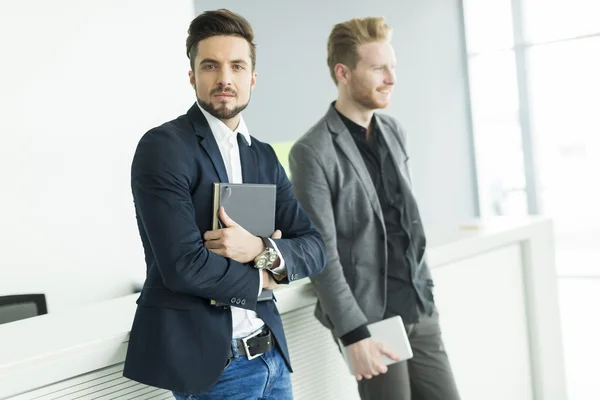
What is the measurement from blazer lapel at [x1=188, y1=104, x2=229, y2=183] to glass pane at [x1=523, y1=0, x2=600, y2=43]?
7512 millimetres

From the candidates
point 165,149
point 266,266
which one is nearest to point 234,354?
point 266,266

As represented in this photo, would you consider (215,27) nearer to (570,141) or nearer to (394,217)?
(394,217)

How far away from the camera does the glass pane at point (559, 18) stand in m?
8.22

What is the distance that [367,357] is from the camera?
2121 mm

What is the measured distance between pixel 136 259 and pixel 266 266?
3959 millimetres

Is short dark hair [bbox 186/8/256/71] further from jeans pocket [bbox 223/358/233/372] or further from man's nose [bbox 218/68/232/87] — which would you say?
jeans pocket [bbox 223/358/233/372]

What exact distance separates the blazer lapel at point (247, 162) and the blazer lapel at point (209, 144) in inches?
2.3

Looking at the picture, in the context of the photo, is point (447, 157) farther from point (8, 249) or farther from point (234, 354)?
point (234, 354)

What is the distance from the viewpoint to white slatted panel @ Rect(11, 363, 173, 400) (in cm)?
162

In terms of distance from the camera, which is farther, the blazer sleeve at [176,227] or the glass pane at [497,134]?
the glass pane at [497,134]

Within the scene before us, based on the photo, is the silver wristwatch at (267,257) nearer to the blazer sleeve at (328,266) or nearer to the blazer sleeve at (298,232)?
the blazer sleeve at (298,232)

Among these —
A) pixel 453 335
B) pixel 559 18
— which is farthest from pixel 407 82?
pixel 453 335

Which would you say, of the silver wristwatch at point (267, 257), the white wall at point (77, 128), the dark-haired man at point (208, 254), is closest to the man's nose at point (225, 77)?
the dark-haired man at point (208, 254)

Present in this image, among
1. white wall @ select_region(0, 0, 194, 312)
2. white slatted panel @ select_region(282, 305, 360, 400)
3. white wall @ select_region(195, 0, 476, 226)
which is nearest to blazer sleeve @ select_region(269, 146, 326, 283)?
white slatted panel @ select_region(282, 305, 360, 400)
